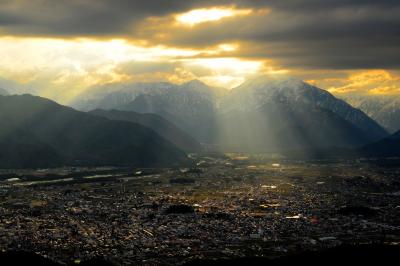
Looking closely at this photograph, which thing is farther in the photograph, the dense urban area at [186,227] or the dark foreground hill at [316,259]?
the dense urban area at [186,227]

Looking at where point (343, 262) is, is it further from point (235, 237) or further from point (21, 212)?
point (21, 212)

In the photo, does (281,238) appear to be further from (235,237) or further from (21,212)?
(21,212)

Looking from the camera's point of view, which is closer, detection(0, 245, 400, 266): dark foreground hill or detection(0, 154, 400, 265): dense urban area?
detection(0, 245, 400, 266): dark foreground hill

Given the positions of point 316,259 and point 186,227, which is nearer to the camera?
point 316,259

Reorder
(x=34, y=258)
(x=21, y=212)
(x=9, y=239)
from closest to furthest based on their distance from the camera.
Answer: (x=34, y=258) → (x=9, y=239) → (x=21, y=212)

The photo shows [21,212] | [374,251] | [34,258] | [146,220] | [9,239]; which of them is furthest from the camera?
[21,212]

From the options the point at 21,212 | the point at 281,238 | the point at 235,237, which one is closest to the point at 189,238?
the point at 235,237

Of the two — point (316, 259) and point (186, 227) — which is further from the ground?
point (186, 227)

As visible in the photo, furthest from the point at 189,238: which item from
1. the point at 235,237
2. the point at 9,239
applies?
the point at 9,239

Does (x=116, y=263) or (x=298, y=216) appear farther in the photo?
(x=298, y=216)
